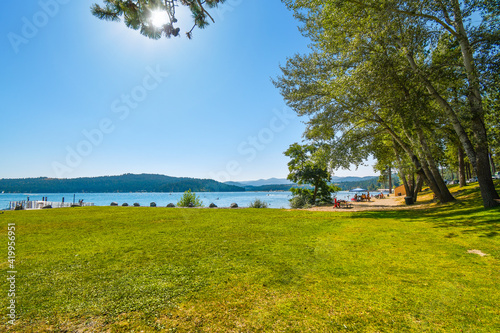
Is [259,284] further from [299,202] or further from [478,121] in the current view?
[299,202]

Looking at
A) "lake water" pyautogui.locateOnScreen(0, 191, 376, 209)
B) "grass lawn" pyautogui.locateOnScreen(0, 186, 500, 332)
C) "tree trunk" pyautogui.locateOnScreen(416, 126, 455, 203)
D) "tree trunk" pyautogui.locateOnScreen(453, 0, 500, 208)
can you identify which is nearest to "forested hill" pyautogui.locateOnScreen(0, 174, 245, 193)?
"lake water" pyautogui.locateOnScreen(0, 191, 376, 209)

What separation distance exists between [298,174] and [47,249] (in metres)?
22.9

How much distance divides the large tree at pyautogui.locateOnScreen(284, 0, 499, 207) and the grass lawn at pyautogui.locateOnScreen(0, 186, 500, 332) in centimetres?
579

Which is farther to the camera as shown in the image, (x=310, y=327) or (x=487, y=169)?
(x=487, y=169)

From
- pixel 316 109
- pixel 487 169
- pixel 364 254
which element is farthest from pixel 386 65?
pixel 364 254

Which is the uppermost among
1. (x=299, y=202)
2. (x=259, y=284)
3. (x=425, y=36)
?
(x=425, y=36)

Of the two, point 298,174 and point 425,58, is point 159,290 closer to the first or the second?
point 425,58

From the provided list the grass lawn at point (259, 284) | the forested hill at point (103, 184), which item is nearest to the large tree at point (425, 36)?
the grass lawn at point (259, 284)

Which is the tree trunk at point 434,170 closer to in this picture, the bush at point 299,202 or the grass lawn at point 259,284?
the grass lawn at point 259,284

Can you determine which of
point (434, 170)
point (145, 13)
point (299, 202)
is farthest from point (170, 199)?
point (145, 13)

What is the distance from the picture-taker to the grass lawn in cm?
292

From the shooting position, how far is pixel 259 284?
4004mm

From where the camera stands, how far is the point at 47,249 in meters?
6.32

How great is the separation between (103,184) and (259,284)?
133498 mm
